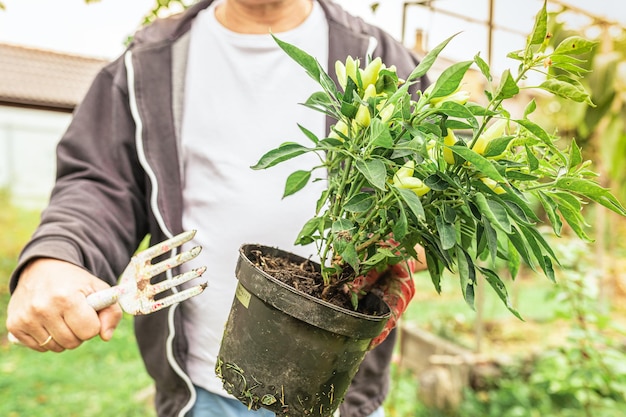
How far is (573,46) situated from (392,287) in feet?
1.59

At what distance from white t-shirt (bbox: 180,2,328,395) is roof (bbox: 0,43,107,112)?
1.67 m

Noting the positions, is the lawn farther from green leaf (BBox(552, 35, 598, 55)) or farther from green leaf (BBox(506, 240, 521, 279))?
green leaf (BBox(552, 35, 598, 55))

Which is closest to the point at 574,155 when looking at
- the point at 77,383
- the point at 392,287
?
the point at 392,287

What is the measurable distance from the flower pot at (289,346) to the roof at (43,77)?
2.32 m

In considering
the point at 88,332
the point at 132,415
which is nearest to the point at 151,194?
the point at 88,332

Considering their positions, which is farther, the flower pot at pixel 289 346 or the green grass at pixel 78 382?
the green grass at pixel 78 382

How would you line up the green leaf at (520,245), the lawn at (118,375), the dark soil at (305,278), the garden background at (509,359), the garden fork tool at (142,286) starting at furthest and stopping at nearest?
the lawn at (118,375)
the garden background at (509,359)
the garden fork tool at (142,286)
the dark soil at (305,278)
the green leaf at (520,245)

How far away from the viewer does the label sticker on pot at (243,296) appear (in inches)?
35.7

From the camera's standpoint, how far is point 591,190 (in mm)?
767

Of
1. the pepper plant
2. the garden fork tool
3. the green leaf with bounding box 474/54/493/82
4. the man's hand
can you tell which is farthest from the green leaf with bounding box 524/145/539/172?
the man's hand

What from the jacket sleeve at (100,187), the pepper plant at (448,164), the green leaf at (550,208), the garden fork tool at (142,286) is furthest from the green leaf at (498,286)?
the jacket sleeve at (100,187)

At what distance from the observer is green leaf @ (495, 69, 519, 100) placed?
0.71m

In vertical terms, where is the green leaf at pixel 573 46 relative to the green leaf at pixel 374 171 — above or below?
above

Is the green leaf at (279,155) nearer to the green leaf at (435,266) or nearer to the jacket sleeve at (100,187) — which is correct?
the green leaf at (435,266)
